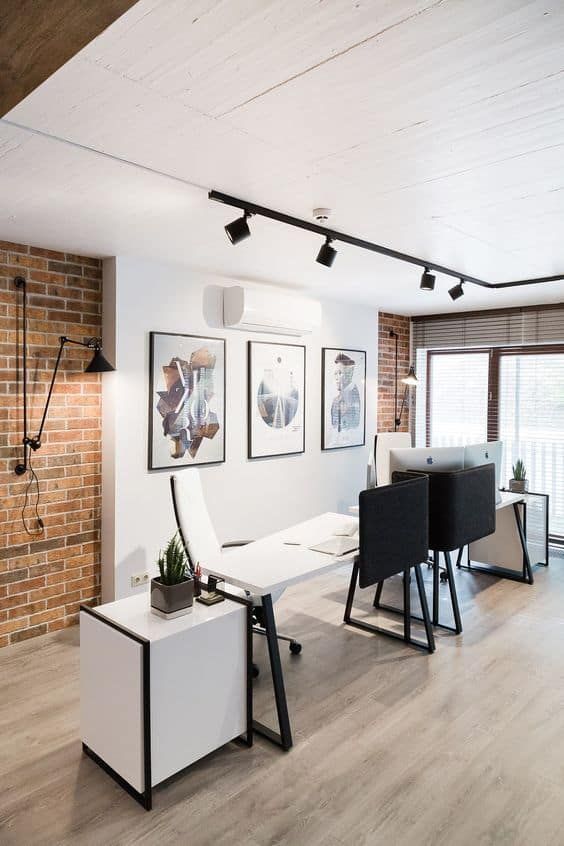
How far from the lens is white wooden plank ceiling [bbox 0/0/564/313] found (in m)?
1.31

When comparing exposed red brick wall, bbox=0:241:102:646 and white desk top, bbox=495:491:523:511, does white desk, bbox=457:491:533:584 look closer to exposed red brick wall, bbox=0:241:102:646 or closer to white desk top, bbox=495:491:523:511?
white desk top, bbox=495:491:523:511

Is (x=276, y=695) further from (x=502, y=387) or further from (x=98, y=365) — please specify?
(x=502, y=387)

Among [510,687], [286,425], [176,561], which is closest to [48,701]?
[176,561]

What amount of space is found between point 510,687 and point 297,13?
299 cm

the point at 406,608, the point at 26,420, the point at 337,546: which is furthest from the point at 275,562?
the point at 26,420

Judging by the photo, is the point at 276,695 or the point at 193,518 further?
the point at 193,518

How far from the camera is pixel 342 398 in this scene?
523 centimetres

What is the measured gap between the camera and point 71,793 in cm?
215

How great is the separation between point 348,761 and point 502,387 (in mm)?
4234

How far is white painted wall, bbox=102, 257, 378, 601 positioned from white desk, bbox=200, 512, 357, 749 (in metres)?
0.97

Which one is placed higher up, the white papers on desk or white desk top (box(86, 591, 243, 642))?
the white papers on desk

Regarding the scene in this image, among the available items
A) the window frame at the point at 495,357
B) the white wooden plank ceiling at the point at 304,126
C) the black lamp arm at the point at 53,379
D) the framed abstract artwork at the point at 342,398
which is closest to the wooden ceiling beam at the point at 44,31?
the white wooden plank ceiling at the point at 304,126

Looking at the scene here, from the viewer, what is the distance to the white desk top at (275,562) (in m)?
2.43

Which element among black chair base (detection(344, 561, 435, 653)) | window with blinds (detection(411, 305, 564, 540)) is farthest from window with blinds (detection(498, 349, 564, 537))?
black chair base (detection(344, 561, 435, 653))
